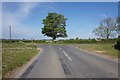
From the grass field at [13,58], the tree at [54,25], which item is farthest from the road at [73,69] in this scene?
the tree at [54,25]

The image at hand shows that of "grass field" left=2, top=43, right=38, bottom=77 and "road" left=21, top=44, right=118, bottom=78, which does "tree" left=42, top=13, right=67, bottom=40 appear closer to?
"grass field" left=2, top=43, right=38, bottom=77

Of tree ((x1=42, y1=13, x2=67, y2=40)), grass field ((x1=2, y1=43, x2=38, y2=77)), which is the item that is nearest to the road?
grass field ((x1=2, y1=43, x2=38, y2=77))

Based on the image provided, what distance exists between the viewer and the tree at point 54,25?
108125 millimetres

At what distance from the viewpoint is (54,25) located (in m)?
110

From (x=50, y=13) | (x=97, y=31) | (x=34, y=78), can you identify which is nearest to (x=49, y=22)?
(x=50, y=13)

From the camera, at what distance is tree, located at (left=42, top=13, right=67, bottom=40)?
355 feet

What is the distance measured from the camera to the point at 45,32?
11056 cm

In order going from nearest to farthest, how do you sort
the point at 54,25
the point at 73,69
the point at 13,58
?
the point at 73,69 → the point at 13,58 → the point at 54,25

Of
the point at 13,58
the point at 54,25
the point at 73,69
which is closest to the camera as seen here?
the point at 73,69

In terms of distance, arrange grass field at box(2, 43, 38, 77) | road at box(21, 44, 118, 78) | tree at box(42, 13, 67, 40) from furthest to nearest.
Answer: tree at box(42, 13, 67, 40), grass field at box(2, 43, 38, 77), road at box(21, 44, 118, 78)

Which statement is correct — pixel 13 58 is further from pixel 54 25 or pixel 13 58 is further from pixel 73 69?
pixel 54 25

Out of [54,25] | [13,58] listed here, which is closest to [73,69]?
[13,58]

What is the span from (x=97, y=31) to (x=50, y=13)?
2251 centimetres

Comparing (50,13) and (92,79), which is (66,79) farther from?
(50,13)
